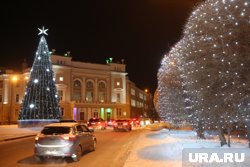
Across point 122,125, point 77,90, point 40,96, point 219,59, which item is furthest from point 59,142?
point 77,90

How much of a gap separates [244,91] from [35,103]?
39.2 metres

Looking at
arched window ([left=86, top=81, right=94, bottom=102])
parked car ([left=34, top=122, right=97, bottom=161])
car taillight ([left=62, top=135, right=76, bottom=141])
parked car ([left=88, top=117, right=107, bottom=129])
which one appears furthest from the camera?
arched window ([left=86, top=81, right=94, bottom=102])

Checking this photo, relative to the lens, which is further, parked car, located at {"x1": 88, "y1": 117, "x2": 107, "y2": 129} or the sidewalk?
parked car, located at {"x1": 88, "y1": 117, "x2": 107, "y2": 129}

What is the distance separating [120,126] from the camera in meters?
41.2

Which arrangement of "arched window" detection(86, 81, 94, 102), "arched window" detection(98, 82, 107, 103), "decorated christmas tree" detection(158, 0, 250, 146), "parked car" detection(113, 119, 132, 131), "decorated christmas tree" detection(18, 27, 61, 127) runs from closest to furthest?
1. "decorated christmas tree" detection(158, 0, 250, 146)
2. "parked car" detection(113, 119, 132, 131)
3. "decorated christmas tree" detection(18, 27, 61, 127)
4. "arched window" detection(86, 81, 94, 102)
5. "arched window" detection(98, 82, 107, 103)

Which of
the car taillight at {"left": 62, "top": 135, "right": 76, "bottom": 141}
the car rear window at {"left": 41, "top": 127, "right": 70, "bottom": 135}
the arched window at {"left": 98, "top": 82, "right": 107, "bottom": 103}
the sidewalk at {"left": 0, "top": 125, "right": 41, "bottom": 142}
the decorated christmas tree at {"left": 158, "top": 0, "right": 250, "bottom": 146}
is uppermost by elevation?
the arched window at {"left": 98, "top": 82, "right": 107, "bottom": 103}

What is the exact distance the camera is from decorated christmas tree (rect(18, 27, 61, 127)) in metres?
48.6

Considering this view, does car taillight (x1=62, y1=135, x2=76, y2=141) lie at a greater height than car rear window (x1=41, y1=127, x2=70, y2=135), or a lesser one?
lesser

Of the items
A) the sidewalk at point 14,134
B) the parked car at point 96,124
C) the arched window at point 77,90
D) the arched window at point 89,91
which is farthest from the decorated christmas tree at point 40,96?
the arched window at point 89,91

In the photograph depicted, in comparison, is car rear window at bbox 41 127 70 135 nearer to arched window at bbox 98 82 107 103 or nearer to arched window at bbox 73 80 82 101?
arched window at bbox 73 80 82 101

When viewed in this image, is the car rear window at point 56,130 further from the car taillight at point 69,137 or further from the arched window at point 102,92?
the arched window at point 102,92

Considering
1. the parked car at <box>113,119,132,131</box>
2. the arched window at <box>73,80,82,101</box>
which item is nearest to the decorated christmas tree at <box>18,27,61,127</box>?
the parked car at <box>113,119,132,131</box>

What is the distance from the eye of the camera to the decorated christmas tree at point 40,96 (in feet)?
159

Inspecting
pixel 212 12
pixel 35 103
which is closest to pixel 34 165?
pixel 212 12
